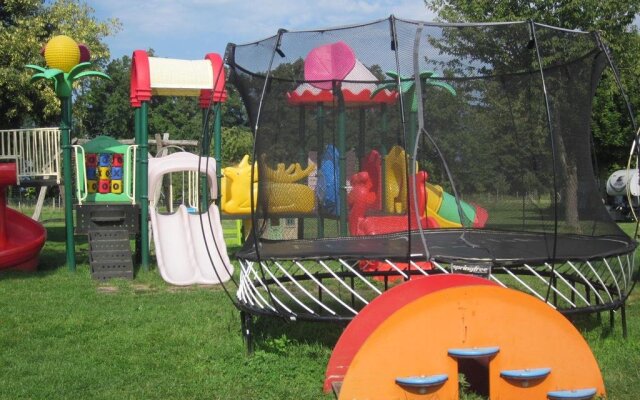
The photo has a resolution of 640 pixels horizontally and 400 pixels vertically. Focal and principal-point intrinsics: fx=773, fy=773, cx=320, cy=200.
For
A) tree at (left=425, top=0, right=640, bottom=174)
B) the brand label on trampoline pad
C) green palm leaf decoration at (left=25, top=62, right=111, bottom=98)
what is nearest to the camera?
the brand label on trampoline pad

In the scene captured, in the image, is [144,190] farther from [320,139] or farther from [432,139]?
[432,139]

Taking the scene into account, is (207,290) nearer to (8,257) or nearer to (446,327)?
(8,257)

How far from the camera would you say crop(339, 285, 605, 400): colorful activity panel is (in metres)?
4.16

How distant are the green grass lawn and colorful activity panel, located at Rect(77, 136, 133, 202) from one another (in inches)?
125

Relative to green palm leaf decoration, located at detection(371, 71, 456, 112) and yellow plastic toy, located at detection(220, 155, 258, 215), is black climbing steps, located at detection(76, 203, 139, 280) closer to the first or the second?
yellow plastic toy, located at detection(220, 155, 258, 215)

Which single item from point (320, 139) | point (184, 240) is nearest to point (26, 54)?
point (184, 240)

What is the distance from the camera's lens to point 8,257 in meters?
11.0

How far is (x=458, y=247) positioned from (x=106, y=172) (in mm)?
7732

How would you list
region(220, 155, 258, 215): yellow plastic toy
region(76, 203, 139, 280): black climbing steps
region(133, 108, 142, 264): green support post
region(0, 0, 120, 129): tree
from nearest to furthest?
region(76, 203, 139, 280): black climbing steps → region(133, 108, 142, 264): green support post → region(220, 155, 258, 215): yellow plastic toy → region(0, 0, 120, 129): tree

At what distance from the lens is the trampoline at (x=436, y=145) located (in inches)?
241

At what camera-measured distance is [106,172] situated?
40.0 feet

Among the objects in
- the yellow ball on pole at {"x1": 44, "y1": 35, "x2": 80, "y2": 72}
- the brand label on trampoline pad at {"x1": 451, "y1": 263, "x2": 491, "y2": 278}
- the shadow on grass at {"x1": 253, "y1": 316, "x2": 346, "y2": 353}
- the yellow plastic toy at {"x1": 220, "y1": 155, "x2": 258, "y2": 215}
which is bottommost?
the shadow on grass at {"x1": 253, "y1": 316, "x2": 346, "y2": 353}

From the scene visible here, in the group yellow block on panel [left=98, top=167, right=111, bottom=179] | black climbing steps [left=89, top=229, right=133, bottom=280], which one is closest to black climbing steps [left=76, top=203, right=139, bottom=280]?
black climbing steps [left=89, top=229, right=133, bottom=280]

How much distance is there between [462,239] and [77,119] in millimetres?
26333
